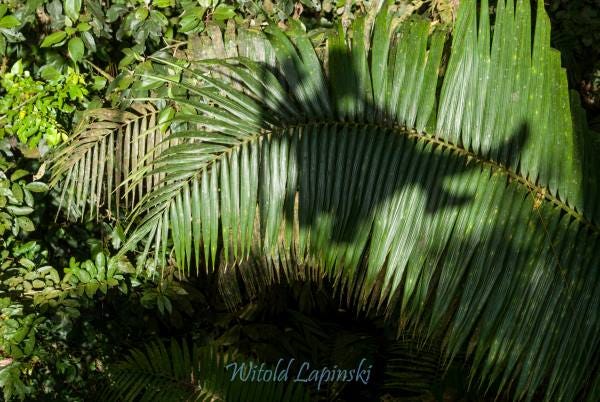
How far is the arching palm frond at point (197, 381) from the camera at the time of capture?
2697mm

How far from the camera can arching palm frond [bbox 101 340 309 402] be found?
270 centimetres

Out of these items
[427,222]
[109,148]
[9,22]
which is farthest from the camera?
[9,22]

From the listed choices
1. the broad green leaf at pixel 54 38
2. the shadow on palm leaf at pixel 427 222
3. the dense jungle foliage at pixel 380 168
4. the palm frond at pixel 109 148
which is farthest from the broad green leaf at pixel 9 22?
the shadow on palm leaf at pixel 427 222

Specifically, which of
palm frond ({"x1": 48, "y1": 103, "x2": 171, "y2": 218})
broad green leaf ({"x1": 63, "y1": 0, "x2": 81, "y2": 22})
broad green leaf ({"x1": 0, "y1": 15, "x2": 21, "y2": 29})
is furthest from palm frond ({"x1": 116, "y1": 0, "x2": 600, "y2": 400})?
broad green leaf ({"x1": 0, "y1": 15, "x2": 21, "y2": 29})

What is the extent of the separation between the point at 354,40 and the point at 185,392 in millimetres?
1597

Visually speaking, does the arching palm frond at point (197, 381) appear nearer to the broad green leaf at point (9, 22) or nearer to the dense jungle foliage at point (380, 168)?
the dense jungle foliage at point (380, 168)

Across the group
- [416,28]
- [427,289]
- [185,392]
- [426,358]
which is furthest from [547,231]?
[185,392]

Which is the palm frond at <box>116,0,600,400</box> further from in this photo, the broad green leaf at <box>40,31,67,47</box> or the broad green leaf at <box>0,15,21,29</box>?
the broad green leaf at <box>0,15,21,29</box>

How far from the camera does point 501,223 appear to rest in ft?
5.94

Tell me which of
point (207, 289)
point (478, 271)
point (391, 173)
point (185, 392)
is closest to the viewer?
point (478, 271)

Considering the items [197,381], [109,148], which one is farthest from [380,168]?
[197,381]

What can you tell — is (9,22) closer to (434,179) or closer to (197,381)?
(197,381)

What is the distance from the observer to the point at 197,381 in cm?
279

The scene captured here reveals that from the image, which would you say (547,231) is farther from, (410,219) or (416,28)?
(416,28)
